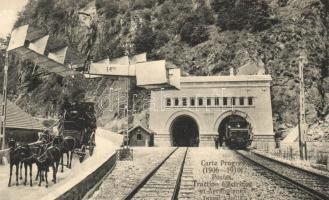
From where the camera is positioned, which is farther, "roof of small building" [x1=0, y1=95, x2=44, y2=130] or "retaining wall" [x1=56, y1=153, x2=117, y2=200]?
"roof of small building" [x1=0, y1=95, x2=44, y2=130]

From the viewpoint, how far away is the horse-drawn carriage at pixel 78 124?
1889 centimetres

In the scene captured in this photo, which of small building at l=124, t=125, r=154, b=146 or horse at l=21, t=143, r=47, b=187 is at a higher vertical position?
small building at l=124, t=125, r=154, b=146

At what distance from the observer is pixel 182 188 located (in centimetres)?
1355

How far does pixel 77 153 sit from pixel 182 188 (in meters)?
6.78

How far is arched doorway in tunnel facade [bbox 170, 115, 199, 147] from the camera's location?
5191 centimetres

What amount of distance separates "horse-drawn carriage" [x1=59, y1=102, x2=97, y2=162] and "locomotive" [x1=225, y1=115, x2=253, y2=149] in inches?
840

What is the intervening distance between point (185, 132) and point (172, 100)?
5.29m

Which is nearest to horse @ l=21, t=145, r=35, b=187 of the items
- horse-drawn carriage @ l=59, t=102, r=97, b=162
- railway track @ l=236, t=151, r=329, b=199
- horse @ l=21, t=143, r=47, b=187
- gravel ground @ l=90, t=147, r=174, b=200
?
horse @ l=21, t=143, r=47, b=187

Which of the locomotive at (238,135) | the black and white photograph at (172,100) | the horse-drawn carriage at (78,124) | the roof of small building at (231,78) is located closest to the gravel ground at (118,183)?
the black and white photograph at (172,100)

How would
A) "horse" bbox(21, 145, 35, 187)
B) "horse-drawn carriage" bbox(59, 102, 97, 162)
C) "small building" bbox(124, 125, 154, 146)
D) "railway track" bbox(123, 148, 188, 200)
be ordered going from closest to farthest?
"horse" bbox(21, 145, 35, 187) < "railway track" bbox(123, 148, 188, 200) < "horse-drawn carriage" bbox(59, 102, 97, 162) < "small building" bbox(124, 125, 154, 146)

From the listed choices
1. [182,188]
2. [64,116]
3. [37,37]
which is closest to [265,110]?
[64,116]

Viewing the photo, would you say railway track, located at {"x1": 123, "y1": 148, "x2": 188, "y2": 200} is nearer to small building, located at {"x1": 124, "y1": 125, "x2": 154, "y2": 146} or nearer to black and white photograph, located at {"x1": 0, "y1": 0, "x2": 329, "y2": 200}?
black and white photograph, located at {"x1": 0, "y1": 0, "x2": 329, "y2": 200}

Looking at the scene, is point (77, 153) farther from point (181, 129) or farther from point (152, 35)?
point (152, 35)

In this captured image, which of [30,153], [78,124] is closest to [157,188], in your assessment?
[30,153]
